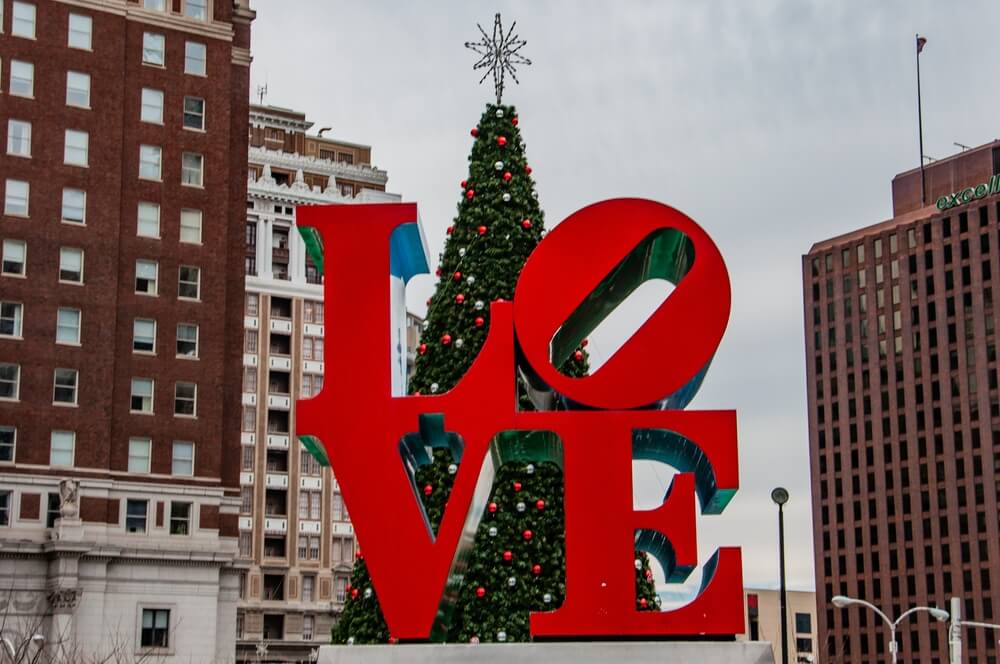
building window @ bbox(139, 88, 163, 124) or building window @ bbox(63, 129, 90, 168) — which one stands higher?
building window @ bbox(139, 88, 163, 124)

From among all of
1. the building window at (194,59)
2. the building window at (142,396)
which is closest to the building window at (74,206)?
the building window at (142,396)

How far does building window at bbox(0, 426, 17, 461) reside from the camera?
7312cm

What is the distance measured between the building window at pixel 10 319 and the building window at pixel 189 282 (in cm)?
727

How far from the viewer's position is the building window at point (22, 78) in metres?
76.1

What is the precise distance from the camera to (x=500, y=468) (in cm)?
3247

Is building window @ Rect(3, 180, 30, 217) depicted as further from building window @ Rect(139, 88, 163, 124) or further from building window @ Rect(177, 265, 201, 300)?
building window @ Rect(177, 265, 201, 300)

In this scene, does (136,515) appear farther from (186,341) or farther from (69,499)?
(186,341)

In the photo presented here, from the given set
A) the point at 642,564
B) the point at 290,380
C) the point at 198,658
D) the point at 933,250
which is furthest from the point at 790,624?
the point at 642,564

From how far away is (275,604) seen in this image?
124000 millimetres

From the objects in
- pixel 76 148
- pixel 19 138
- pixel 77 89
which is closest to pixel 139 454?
pixel 76 148

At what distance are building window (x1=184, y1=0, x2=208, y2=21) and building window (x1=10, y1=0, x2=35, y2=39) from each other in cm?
729

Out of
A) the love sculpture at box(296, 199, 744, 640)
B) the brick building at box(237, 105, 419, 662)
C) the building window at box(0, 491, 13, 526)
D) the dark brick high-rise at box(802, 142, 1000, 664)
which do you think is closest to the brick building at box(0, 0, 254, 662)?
the building window at box(0, 491, 13, 526)

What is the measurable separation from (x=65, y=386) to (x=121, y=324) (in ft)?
12.7

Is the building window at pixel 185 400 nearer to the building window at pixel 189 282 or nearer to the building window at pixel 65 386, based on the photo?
the building window at pixel 189 282
